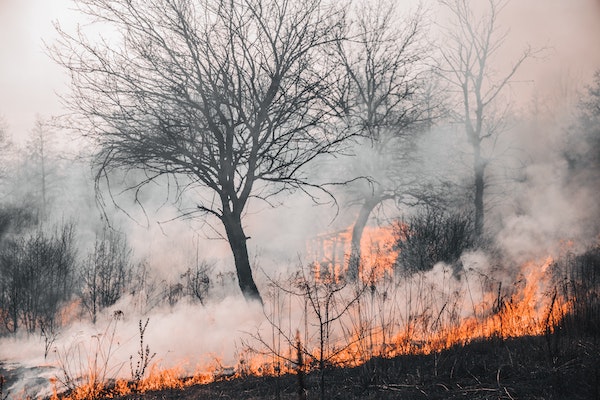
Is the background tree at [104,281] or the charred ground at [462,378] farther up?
the background tree at [104,281]

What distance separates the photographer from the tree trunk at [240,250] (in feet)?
21.7

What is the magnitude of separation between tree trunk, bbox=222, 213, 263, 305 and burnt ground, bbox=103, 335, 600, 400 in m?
2.18

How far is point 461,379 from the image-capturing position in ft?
12.8

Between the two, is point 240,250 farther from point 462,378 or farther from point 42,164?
point 42,164

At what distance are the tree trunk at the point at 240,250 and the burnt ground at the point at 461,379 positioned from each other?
2184mm

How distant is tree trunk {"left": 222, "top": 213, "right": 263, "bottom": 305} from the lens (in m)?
6.61

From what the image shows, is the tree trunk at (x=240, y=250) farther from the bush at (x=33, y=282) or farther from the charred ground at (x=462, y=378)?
the bush at (x=33, y=282)

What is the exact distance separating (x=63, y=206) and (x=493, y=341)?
94.8 feet

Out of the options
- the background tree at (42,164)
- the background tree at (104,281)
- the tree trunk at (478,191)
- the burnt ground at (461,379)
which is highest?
the background tree at (42,164)

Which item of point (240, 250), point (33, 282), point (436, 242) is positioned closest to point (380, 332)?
point (240, 250)

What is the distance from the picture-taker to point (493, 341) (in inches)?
194

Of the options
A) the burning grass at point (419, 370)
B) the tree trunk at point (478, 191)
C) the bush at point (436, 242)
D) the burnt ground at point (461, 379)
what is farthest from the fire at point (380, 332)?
the tree trunk at point (478, 191)

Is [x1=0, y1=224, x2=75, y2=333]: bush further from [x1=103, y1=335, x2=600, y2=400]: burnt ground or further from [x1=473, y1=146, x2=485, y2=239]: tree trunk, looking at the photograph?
[x1=473, y1=146, x2=485, y2=239]: tree trunk

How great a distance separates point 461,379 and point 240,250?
3.90 m
